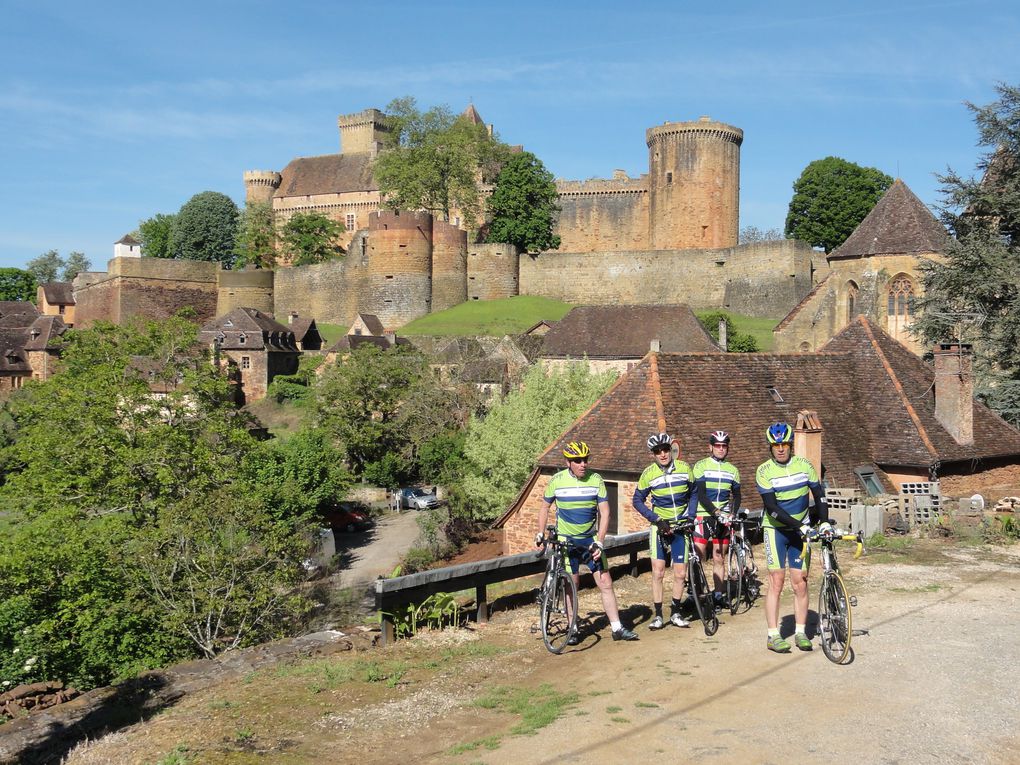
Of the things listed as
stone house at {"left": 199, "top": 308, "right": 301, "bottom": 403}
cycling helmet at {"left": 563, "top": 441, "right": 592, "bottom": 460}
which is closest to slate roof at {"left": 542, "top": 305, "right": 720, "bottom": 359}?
stone house at {"left": 199, "top": 308, "right": 301, "bottom": 403}

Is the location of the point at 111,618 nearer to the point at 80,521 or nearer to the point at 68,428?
the point at 80,521

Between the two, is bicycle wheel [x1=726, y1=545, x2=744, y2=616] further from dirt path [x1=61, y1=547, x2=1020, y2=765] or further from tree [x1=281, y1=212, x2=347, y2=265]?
tree [x1=281, y1=212, x2=347, y2=265]

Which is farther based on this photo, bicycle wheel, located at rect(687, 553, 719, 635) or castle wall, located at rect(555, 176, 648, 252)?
castle wall, located at rect(555, 176, 648, 252)

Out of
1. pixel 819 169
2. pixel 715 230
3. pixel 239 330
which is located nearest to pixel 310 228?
pixel 239 330

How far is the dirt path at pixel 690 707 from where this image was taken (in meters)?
6.07

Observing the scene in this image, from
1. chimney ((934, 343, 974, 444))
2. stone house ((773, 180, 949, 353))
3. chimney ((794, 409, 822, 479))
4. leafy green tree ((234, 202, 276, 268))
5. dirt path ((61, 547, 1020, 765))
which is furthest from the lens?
leafy green tree ((234, 202, 276, 268))

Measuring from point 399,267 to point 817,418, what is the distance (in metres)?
48.2

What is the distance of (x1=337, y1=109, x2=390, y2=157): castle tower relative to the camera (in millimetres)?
83938

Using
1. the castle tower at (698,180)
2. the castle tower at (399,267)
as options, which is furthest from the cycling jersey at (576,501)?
the castle tower at (698,180)

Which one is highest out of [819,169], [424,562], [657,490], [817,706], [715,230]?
[819,169]

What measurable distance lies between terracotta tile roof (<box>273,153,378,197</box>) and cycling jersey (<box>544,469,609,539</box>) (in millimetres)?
74773

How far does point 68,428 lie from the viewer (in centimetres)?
2830

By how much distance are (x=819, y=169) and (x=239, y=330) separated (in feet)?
134

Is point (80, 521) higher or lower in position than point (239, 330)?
lower
